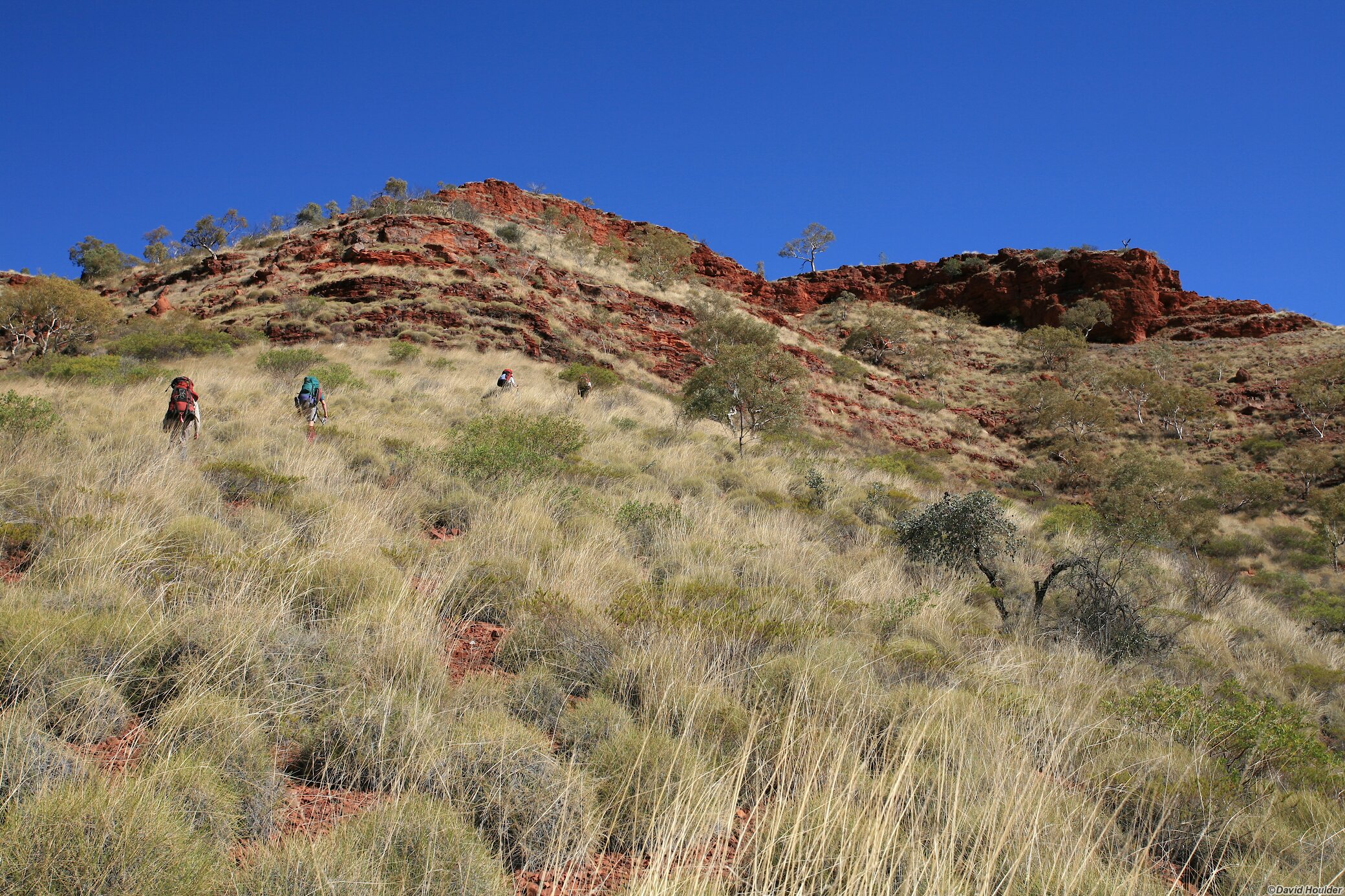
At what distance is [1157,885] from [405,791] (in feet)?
9.01

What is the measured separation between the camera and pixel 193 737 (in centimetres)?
221

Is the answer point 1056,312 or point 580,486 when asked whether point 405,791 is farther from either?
point 1056,312

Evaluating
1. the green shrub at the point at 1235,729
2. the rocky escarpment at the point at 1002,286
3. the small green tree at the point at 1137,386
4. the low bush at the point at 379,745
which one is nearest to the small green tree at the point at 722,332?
the rocky escarpment at the point at 1002,286

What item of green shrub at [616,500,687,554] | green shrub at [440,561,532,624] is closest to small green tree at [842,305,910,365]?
green shrub at [616,500,687,554]

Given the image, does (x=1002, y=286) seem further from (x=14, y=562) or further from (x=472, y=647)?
(x=14, y=562)

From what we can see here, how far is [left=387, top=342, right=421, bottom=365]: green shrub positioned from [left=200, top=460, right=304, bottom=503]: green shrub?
591 inches

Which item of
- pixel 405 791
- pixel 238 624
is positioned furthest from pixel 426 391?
pixel 405 791

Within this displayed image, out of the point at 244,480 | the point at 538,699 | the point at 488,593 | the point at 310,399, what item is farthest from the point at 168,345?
the point at 538,699

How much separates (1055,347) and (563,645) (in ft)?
156

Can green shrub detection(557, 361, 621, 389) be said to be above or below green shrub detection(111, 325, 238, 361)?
above

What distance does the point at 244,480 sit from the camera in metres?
5.41

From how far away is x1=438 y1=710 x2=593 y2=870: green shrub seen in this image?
2105 mm

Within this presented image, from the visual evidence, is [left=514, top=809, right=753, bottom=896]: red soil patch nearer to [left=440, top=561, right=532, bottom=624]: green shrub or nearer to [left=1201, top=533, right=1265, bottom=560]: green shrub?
[left=440, top=561, right=532, bottom=624]: green shrub

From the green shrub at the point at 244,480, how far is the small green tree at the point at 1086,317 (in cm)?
5405
